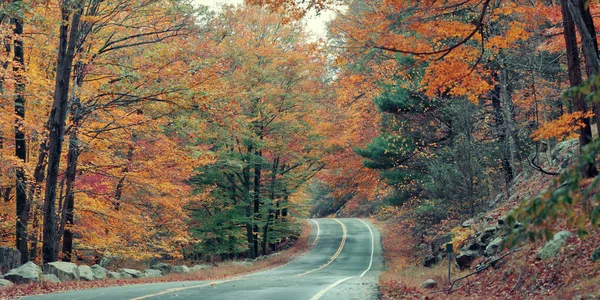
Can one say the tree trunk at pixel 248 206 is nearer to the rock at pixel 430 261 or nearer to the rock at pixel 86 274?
the rock at pixel 430 261

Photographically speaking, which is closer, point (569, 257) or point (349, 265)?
point (569, 257)

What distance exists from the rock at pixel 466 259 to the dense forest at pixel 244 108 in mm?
3321

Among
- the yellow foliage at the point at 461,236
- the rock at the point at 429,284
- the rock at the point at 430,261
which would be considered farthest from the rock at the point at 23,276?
the rock at the point at 430,261

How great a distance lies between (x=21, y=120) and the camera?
1531 centimetres

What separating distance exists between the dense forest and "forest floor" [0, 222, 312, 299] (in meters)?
1.66

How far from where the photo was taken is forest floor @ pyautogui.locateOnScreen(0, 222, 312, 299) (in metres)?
11.2

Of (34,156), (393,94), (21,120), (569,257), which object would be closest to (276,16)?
(393,94)

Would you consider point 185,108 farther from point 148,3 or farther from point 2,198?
point 2,198

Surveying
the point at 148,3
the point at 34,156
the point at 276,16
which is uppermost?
the point at 276,16

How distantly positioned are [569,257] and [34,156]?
1820 centimetres

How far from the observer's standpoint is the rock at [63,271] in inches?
541

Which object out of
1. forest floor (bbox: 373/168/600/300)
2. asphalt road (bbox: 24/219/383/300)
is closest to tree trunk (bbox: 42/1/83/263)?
asphalt road (bbox: 24/219/383/300)

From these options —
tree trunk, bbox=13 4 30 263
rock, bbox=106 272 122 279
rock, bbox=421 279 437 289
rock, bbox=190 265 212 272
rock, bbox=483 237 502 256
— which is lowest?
rock, bbox=190 265 212 272

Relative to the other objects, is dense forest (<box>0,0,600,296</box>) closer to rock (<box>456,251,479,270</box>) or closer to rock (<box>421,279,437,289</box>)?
rock (<box>456,251,479,270</box>)
